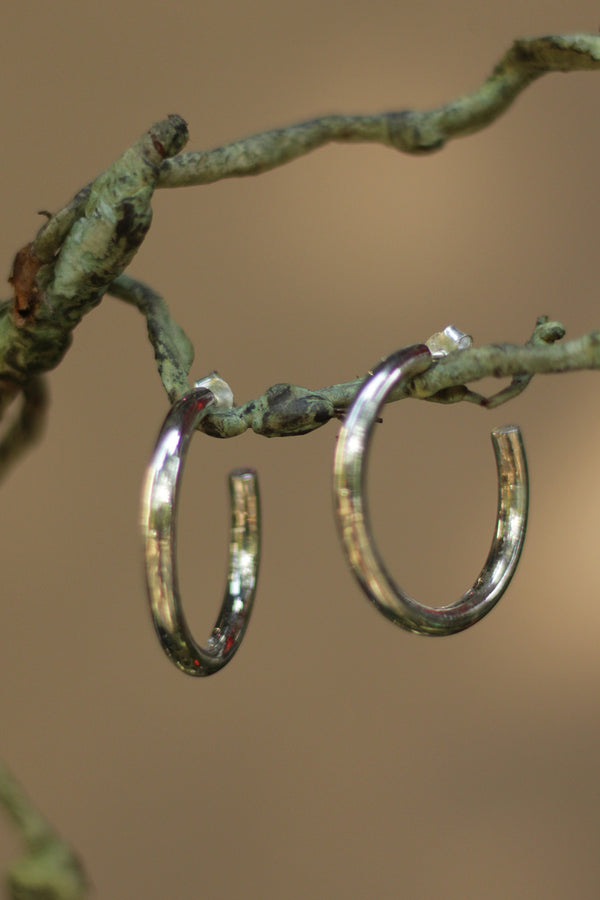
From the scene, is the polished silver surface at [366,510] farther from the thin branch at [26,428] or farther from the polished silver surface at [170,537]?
the thin branch at [26,428]

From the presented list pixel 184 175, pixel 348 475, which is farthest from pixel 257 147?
pixel 348 475

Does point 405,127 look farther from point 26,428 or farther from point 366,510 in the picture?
point 26,428

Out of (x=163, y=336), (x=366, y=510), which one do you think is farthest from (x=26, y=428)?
(x=366, y=510)

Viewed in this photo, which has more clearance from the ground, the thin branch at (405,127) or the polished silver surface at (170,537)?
the thin branch at (405,127)

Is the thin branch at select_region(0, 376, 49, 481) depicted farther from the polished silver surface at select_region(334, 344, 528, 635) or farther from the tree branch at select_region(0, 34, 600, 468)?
the polished silver surface at select_region(334, 344, 528, 635)

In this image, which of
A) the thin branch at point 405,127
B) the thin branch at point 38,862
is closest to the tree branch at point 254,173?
the thin branch at point 405,127

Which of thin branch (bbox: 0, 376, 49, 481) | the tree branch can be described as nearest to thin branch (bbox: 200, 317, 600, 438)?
the tree branch
